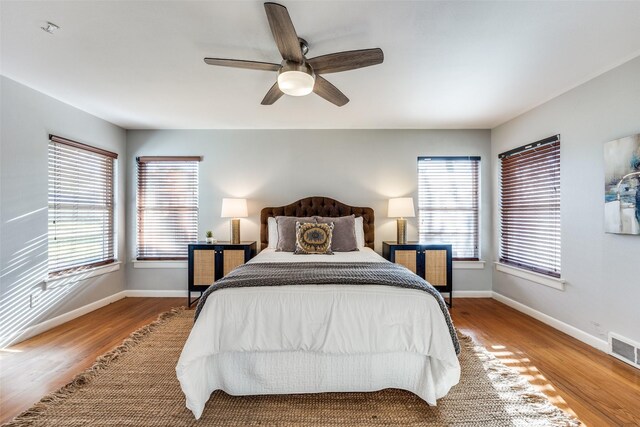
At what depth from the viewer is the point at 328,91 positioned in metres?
2.36

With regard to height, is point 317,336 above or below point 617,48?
below

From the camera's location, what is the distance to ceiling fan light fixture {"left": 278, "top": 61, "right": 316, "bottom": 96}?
6.23 ft

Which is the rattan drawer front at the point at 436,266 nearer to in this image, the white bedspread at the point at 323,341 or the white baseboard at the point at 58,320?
the white bedspread at the point at 323,341

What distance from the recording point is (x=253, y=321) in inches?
72.0

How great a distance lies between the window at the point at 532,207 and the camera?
10.4 ft

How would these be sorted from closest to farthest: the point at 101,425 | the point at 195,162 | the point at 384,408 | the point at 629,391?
the point at 101,425 < the point at 384,408 < the point at 629,391 < the point at 195,162

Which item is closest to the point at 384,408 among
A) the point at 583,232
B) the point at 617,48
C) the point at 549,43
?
the point at 583,232

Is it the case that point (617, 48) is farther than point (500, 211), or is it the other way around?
point (500, 211)

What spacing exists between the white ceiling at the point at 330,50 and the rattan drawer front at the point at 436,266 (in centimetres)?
181

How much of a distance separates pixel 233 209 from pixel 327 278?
233 cm

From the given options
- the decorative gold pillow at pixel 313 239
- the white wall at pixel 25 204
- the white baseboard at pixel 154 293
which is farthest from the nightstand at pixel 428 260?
the white wall at pixel 25 204

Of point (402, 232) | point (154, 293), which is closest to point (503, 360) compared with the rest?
point (402, 232)

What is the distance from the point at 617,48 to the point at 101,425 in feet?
14.3

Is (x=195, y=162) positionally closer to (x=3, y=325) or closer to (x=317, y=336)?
(x=3, y=325)
